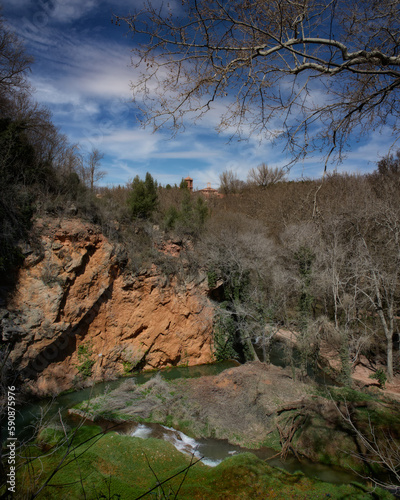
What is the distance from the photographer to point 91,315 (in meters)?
15.3

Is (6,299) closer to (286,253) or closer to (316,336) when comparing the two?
(316,336)

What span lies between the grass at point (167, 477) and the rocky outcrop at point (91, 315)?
7.10 meters

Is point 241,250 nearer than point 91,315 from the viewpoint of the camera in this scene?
No

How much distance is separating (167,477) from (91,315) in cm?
1107

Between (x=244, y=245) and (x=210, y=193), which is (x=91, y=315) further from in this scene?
(x=210, y=193)

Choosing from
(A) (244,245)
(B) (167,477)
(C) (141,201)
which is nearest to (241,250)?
(A) (244,245)

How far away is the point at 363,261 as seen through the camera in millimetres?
16734

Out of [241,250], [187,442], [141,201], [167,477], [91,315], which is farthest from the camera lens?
[141,201]

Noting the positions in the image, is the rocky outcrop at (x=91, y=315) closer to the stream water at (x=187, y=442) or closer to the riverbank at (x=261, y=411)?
the stream water at (x=187, y=442)

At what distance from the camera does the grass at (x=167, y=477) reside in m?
4.47

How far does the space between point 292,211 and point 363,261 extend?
9855 millimetres

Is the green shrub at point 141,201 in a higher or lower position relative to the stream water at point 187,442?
higher

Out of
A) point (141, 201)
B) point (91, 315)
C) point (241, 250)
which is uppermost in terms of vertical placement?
point (141, 201)

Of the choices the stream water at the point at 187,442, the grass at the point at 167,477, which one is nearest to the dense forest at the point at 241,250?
the stream water at the point at 187,442
